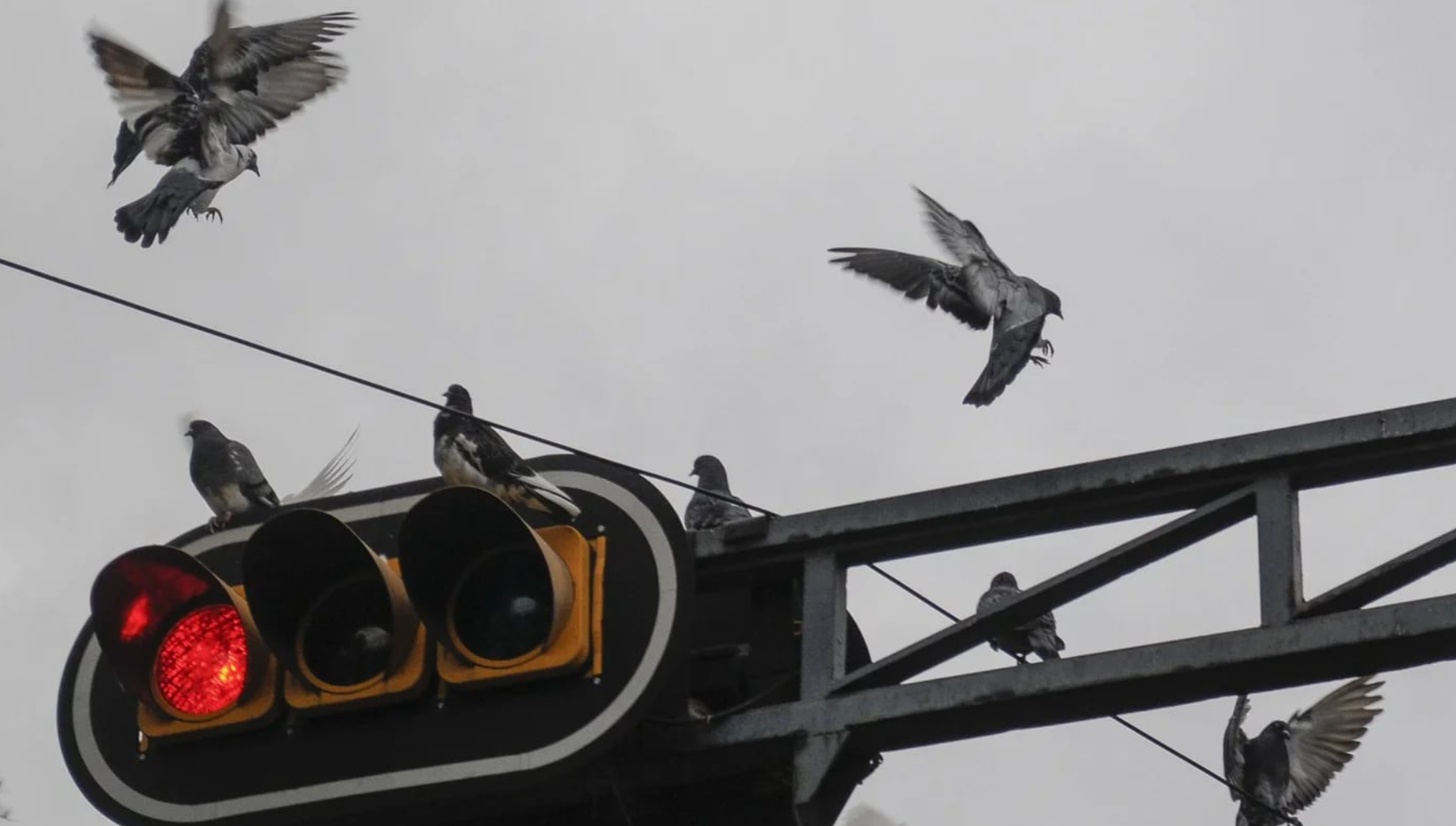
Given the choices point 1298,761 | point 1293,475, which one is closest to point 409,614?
point 1293,475

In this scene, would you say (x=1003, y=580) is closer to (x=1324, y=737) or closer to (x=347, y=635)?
(x=1324, y=737)

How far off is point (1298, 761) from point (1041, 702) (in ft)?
11.8

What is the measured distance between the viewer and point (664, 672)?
6367 millimetres

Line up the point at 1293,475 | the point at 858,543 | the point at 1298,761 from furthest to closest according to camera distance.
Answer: the point at 1298,761
the point at 858,543
the point at 1293,475

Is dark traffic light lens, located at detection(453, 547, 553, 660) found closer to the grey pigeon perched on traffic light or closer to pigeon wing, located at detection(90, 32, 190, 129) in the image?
the grey pigeon perched on traffic light

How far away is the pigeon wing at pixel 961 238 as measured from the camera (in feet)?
33.1

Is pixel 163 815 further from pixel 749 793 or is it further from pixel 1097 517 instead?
pixel 1097 517

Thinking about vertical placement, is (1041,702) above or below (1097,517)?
below

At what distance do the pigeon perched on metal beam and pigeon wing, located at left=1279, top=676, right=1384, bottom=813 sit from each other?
4.44 metres

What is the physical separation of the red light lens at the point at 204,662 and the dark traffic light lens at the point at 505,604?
654 millimetres

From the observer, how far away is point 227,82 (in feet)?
31.4

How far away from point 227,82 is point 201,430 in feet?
5.25

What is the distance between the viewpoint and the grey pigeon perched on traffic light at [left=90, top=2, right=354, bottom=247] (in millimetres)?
9203

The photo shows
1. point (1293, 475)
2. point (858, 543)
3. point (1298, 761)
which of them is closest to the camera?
point (1293, 475)
